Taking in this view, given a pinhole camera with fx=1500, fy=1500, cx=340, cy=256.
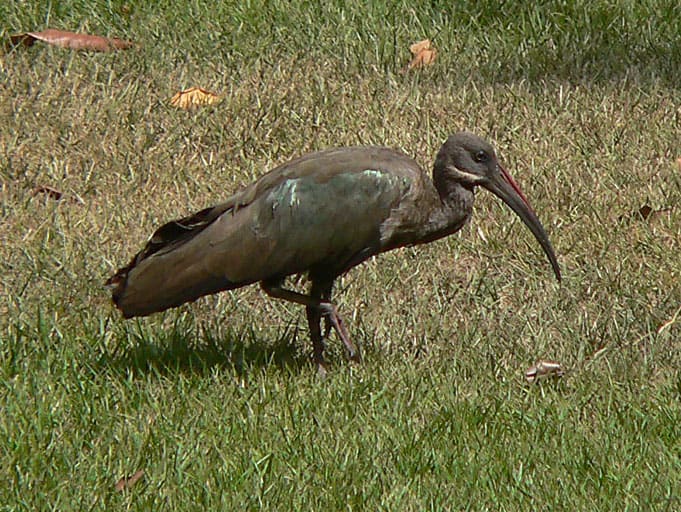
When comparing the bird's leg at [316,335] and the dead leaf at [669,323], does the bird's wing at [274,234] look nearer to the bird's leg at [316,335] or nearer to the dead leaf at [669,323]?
the bird's leg at [316,335]

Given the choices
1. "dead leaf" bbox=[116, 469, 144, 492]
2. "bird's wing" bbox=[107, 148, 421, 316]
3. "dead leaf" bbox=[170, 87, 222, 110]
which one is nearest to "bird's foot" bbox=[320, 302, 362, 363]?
"bird's wing" bbox=[107, 148, 421, 316]

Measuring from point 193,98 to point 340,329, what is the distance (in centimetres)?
254

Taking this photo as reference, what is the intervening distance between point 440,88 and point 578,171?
1106mm

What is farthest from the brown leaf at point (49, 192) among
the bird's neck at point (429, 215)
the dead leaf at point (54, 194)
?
the bird's neck at point (429, 215)

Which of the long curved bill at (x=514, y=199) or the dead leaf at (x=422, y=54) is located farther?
the dead leaf at (x=422, y=54)

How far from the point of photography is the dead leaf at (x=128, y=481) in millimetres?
4535

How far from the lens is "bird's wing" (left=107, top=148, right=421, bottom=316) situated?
530 centimetres

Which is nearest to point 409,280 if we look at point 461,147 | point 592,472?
point 461,147

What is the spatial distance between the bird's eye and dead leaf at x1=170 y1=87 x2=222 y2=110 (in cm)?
237

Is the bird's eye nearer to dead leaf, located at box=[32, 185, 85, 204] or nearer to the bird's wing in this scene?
the bird's wing

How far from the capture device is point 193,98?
775 cm

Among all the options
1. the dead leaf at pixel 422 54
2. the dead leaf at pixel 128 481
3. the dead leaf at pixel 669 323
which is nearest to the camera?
the dead leaf at pixel 128 481

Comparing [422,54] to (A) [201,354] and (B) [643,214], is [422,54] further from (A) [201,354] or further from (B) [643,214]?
(A) [201,354]

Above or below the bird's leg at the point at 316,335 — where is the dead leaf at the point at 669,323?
below
